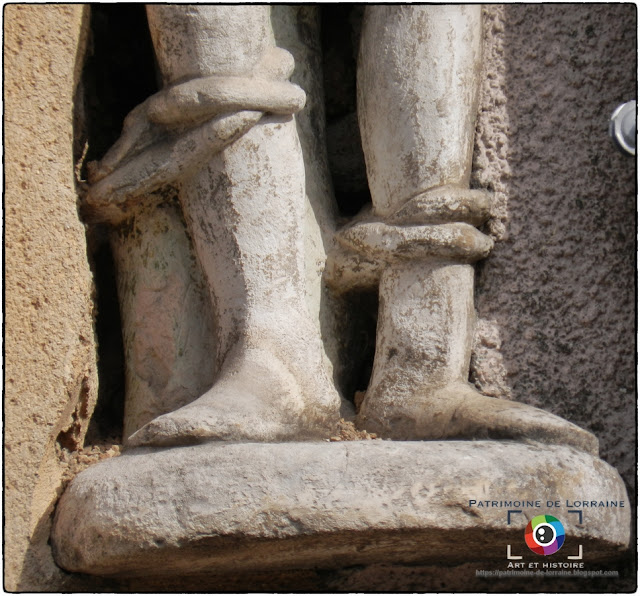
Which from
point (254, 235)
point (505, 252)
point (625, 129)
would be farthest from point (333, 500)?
point (625, 129)

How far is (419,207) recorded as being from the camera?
170cm

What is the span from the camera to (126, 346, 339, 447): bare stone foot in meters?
1.49

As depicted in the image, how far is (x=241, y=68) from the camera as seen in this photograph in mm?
1659

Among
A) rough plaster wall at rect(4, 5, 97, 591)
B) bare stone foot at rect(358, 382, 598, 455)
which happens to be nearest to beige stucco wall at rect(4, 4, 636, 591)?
rough plaster wall at rect(4, 5, 97, 591)

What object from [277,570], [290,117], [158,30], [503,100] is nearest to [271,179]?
[290,117]

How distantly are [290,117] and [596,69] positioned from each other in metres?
0.48

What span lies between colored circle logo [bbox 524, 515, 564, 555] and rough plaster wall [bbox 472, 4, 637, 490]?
0.89 feet

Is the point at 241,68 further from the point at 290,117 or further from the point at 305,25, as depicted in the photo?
the point at 305,25

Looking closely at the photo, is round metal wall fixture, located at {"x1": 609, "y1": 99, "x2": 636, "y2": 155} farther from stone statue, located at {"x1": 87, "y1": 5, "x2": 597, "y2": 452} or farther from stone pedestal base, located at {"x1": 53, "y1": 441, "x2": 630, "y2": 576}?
stone pedestal base, located at {"x1": 53, "y1": 441, "x2": 630, "y2": 576}

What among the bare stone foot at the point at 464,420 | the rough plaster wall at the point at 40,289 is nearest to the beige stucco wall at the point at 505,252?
the rough plaster wall at the point at 40,289

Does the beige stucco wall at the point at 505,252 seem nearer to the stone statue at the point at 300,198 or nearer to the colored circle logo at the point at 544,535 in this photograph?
the stone statue at the point at 300,198

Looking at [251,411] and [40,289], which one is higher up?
[40,289]

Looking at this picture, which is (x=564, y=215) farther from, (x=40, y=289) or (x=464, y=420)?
(x=40, y=289)

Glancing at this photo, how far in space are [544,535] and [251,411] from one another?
1.29 feet
